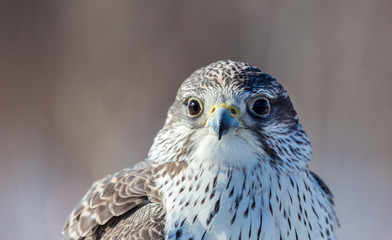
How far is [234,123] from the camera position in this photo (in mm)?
2656

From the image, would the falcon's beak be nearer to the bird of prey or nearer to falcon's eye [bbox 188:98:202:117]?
the bird of prey

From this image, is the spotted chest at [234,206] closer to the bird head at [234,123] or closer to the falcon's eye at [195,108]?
the bird head at [234,123]

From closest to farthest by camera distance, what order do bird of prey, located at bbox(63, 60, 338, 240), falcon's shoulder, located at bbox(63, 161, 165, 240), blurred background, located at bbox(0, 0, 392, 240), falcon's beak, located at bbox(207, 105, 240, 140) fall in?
1. falcon's beak, located at bbox(207, 105, 240, 140)
2. bird of prey, located at bbox(63, 60, 338, 240)
3. falcon's shoulder, located at bbox(63, 161, 165, 240)
4. blurred background, located at bbox(0, 0, 392, 240)

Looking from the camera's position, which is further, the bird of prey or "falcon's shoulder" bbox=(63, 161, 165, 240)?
"falcon's shoulder" bbox=(63, 161, 165, 240)

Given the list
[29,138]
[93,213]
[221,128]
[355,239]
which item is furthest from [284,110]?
[29,138]

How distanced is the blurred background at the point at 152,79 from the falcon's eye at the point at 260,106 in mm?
4622

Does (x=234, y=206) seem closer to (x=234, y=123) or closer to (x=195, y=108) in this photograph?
(x=234, y=123)

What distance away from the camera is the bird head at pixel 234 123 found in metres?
2.72

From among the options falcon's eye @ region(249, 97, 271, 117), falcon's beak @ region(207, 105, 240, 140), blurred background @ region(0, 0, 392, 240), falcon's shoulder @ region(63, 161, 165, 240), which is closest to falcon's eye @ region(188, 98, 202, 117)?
falcon's beak @ region(207, 105, 240, 140)

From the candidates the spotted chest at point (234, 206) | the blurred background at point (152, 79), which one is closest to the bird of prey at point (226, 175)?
the spotted chest at point (234, 206)

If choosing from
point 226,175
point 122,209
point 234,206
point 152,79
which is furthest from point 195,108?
point 152,79

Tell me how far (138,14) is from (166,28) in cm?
44

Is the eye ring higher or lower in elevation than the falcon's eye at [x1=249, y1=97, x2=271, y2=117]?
higher

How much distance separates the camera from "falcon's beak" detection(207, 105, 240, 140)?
2.58 meters
